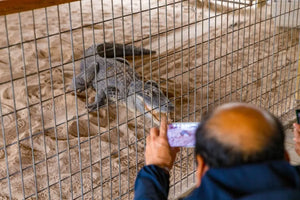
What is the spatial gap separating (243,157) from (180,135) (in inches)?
21.6

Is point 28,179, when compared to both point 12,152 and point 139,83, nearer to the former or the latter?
point 12,152

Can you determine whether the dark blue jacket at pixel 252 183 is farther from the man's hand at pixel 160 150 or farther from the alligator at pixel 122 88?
the alligator at pixel 122 88

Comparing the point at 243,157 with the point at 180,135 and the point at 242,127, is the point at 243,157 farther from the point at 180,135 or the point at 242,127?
the point at 180,135

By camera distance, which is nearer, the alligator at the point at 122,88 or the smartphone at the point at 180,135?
the smartphone at the point at 180,135

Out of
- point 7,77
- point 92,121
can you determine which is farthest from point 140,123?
point 7,77

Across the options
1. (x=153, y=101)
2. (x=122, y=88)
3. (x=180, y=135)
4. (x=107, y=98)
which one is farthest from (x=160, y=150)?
(x=122, y=88)

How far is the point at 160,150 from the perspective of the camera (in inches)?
50.8

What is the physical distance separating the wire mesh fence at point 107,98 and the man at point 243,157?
2.67 feet

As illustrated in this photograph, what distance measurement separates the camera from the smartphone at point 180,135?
1378mm

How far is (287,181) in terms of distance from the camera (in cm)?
86

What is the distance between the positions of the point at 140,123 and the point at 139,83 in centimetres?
42

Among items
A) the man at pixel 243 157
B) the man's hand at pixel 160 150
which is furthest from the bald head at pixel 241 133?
the man's hand at pixel 160 150

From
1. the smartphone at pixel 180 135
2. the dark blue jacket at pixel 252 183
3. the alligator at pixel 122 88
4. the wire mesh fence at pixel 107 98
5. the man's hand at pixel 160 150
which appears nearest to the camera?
the dark blue jacket at pixel 252 183

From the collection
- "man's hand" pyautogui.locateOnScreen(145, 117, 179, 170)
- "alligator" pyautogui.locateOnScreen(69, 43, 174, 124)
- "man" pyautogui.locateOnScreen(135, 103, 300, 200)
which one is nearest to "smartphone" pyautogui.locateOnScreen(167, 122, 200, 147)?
"man's hand" pyautogui.locateOnScreen(145, 117, 179, 170)
